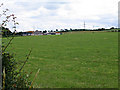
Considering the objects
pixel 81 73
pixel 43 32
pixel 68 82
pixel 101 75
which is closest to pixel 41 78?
pixel 68 82

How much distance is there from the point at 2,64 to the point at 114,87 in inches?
217

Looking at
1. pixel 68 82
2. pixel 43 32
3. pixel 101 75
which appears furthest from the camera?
pixel 43 32

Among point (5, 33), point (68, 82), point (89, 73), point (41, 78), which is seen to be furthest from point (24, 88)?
point (89, 73)

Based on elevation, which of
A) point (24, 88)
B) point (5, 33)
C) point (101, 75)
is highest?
point (5, 33)

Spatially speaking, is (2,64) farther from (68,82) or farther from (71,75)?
(71,75)

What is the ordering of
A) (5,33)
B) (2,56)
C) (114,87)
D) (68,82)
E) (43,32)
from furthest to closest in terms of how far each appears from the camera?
(43,32) < (68,82) < (114,87) < (5,33) < (2,56)

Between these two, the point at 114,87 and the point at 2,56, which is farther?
the point at 114,87

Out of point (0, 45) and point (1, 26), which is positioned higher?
point (1, 26)

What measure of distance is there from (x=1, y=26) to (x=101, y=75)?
718 centimetres

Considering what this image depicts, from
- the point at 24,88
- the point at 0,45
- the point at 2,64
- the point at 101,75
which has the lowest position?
the point at 101,75

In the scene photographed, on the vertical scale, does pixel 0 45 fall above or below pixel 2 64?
above

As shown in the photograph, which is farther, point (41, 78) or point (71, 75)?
point (71, 75)

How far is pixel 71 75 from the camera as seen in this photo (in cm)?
950

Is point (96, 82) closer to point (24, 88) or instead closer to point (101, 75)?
point (101, 75)
